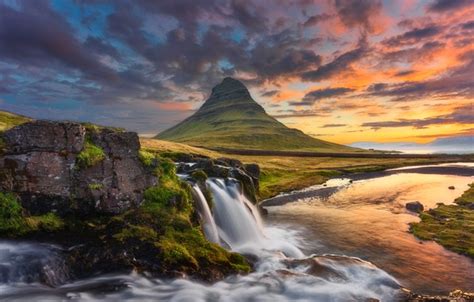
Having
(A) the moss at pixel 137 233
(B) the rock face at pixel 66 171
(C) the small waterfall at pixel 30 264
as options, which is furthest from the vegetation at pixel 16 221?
(A) the moss at pixel 137 233

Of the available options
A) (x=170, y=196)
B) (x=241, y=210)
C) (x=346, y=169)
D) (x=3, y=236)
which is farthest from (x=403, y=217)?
(x=346, y=169)

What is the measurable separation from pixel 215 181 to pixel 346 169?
255 feet

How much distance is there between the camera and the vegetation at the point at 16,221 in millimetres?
16016

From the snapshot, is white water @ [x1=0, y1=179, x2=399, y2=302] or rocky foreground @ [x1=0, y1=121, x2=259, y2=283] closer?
white water @ [x1=0, y1=179, x2=399, y2=302]

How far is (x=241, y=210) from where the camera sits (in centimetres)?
3191

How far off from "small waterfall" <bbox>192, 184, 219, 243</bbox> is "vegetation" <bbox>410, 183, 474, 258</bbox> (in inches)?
750

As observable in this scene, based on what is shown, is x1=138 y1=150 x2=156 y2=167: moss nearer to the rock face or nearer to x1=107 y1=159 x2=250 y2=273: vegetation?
the rock face

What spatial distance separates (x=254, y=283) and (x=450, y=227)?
25681 mm

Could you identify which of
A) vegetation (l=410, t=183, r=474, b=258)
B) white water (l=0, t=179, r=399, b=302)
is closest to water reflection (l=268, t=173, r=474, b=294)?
vegetation (l=410, t=183, r=474, b=258)

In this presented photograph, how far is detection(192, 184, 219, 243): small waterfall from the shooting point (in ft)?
80.1

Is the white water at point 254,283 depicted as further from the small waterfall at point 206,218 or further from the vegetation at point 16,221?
the vegetation at point 16,221

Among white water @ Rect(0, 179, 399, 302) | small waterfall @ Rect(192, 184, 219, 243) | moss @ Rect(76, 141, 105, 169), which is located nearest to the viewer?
white water @ Rect(0, 179, 399, 302)

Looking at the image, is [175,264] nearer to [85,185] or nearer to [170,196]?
[170,196]

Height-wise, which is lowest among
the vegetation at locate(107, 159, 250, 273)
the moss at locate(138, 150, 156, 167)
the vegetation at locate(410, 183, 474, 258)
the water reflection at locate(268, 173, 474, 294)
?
the water reflection at locate(268, 173, 474, 294)
